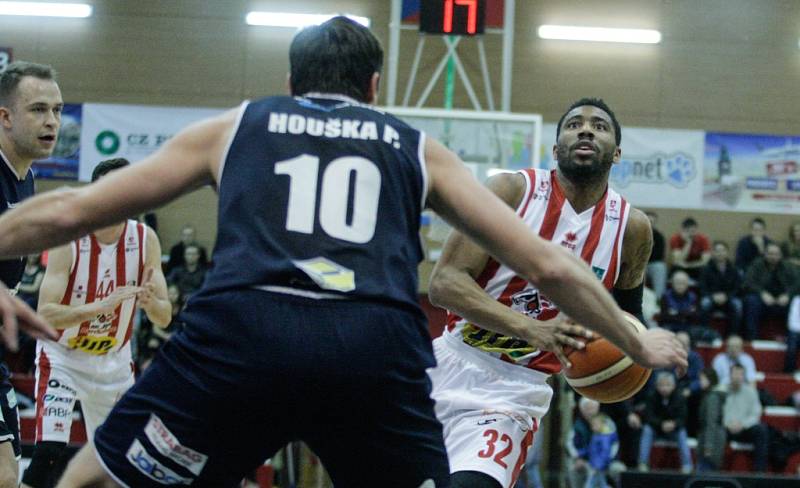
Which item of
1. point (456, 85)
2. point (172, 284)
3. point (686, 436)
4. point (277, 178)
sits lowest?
point (686, 436)

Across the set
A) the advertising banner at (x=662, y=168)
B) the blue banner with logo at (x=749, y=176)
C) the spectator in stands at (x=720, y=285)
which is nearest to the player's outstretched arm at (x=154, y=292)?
the spectator in stands at (x=720, y=285)

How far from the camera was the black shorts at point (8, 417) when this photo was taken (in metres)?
4.98

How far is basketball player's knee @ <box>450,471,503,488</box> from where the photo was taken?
4.41 metres

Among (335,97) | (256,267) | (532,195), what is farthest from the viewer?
(532,195)

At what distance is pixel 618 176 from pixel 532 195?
1190cm

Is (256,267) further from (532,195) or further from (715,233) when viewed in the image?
(715,233)

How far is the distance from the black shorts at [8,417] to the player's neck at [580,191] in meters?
2.75

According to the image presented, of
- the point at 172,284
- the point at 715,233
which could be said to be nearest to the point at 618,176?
the point at 715,233

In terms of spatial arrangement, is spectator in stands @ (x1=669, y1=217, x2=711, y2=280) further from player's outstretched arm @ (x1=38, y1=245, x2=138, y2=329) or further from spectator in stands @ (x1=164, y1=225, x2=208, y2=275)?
player's outstretched arm @ (x1=38, y1=245, x2=138, y2=329)

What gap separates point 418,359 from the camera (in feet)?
9.52

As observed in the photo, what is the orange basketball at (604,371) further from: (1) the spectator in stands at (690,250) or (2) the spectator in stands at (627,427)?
(1) the spectator in stands at (690,250)

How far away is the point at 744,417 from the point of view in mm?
13227

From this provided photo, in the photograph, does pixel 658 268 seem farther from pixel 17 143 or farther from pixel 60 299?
pixel 17 143

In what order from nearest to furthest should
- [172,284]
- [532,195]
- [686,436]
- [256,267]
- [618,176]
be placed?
[256,267]
[532,195]
[686,436]
[172,284]
[618,176]
